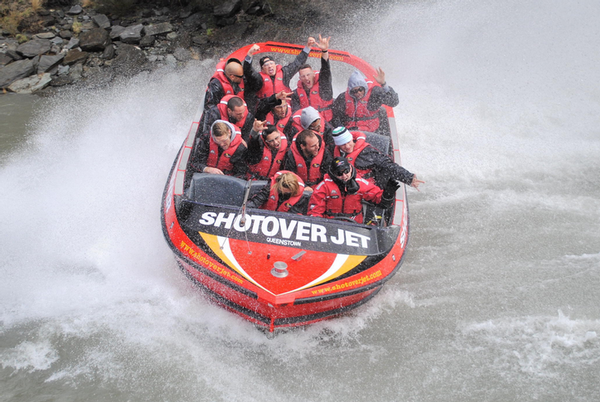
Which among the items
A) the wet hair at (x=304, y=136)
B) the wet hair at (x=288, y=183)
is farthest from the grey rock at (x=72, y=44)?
the wet hair at (x=288, y=183)

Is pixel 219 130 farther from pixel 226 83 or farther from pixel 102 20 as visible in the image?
pixel 102 20

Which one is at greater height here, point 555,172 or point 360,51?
point 360,51

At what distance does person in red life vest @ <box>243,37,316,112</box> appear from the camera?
5.21 metres

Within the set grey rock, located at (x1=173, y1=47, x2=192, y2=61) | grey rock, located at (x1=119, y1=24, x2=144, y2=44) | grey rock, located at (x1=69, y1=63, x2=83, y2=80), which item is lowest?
grey rock, located at (x1=69, y1=63, x2=83, y2=80)

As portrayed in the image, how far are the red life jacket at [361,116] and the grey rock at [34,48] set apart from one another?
650 centimetres

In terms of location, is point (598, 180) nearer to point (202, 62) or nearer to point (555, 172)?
point (555, 172)

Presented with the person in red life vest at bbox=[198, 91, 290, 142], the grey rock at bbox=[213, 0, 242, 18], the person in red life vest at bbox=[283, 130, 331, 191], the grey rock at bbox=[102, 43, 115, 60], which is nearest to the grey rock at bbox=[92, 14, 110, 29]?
the grey rock at bbox=[102, 43, 115, 60]

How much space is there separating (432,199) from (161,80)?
532cm

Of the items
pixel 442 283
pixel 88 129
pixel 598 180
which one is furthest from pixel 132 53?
pixel 598 180

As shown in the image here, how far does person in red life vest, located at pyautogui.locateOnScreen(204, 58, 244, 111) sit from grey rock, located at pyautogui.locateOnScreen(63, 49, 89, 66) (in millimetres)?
4422

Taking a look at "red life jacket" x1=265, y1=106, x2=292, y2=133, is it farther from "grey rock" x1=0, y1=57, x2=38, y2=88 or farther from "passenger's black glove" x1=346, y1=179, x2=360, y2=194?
"grey rock" x1=0, y1=57, x2=38, y2=88

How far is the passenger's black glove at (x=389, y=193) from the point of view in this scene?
142 inches

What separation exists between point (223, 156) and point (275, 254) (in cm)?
133

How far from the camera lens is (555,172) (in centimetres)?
599
